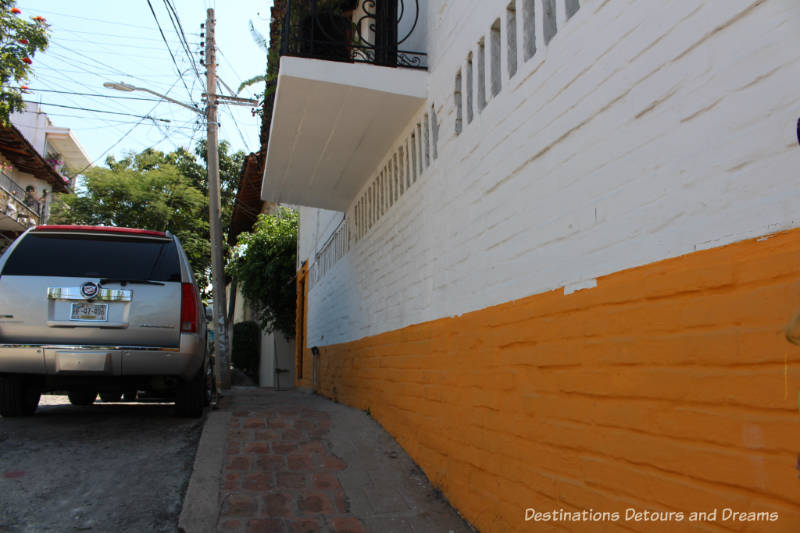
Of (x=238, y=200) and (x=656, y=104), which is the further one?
(x=238, y=200)

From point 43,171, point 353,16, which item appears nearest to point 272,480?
point 353,16

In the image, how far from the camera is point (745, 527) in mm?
1862

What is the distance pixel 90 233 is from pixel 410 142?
9.95 ft

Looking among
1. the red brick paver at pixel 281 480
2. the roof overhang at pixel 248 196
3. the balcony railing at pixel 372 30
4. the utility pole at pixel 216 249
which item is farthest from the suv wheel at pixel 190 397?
the roof overhang at pixel 248 196

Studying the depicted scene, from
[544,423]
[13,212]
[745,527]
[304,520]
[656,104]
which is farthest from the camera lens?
[13,212]

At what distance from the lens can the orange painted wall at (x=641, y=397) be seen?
1827mm

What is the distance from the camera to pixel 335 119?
604 centimetres

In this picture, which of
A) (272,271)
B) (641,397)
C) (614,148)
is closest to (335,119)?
(614,148)

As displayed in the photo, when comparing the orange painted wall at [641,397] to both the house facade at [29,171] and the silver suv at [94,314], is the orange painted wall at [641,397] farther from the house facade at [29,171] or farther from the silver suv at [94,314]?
the house facade at [29,171]

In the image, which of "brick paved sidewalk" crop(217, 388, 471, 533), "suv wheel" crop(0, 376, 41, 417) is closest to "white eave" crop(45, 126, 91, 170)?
"suv wheel" crop(0, 376, 41, 417)

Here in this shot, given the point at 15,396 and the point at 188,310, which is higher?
the point at 188,310

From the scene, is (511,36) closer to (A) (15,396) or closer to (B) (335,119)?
(B) (335,119)

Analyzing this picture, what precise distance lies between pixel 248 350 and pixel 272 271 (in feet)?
20.1

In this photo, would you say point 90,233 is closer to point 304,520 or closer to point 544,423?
point 304,520
